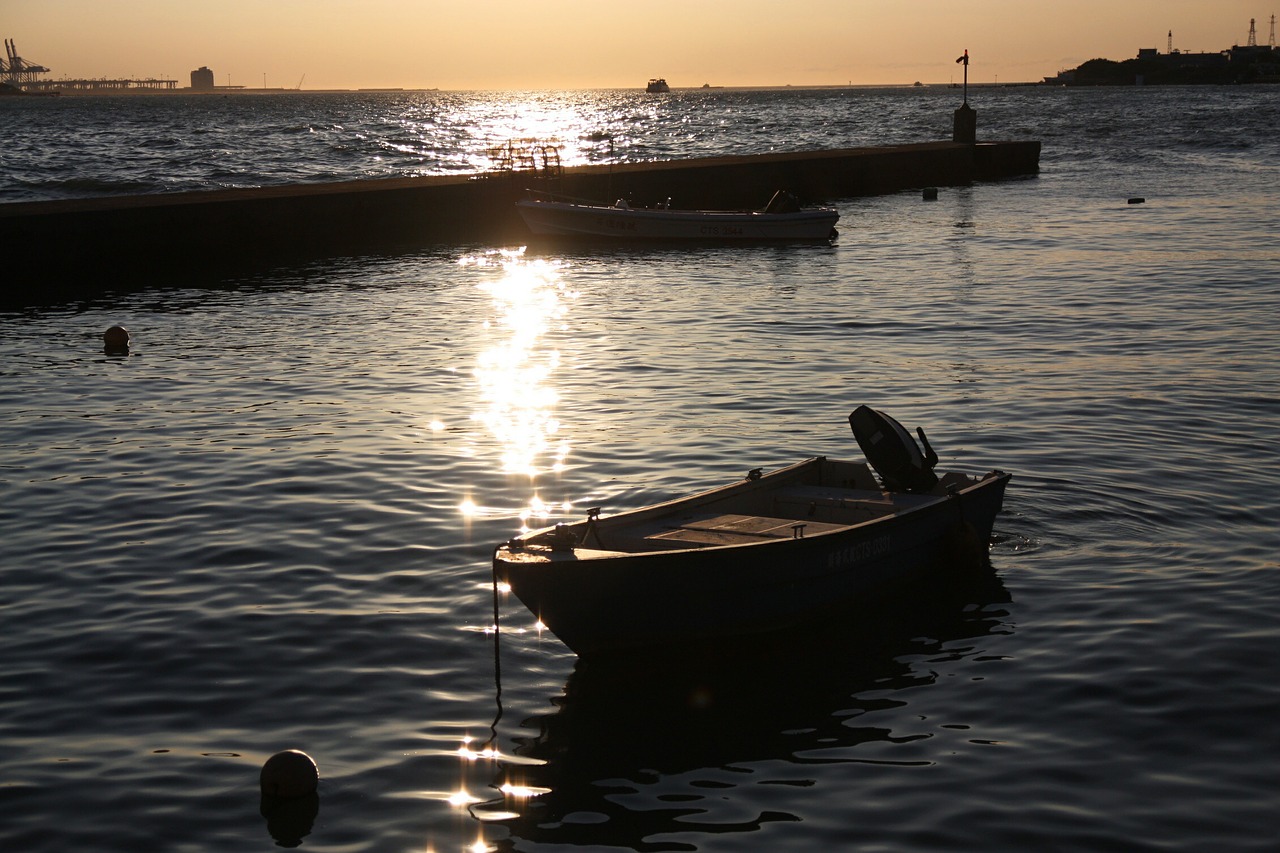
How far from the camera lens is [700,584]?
936cm

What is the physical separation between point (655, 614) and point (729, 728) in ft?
3.34

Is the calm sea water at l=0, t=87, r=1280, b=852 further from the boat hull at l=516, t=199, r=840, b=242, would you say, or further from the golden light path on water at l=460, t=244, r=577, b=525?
the boat hull at l=516, t=199, r=840, b=242

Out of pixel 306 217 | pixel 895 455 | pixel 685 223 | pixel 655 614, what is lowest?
pixel 655 614

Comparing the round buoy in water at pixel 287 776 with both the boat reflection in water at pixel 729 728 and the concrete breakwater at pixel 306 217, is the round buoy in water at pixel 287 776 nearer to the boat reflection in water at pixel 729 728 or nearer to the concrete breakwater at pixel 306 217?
the boat reflection in water at pixel 729 728

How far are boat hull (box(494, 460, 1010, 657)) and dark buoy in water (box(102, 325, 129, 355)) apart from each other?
1373 centimetres

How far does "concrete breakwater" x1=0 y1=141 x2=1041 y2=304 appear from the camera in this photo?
2961 centimetres

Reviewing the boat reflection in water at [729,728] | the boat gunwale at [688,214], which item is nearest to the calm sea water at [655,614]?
the boat reflection in water at [729,728]

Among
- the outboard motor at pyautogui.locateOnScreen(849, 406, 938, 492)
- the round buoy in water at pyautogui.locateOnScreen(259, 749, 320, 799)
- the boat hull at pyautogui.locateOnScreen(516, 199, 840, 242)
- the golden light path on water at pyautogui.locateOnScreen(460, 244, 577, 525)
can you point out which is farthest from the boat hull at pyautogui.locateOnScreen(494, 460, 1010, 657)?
the boat hull at pyautogui.locateOnScreen(516, 199, 840, 242)

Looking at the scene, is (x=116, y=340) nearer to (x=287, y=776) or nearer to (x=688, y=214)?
(x=287, y=776)

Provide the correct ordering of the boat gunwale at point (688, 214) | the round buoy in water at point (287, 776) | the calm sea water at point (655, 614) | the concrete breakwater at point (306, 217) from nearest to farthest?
the round buoy in water at point (287, 776) < the calm sea water at point (655, 614) < the concrete breakwater at point (306, 217) < the boat gunwale at point (688, 214)

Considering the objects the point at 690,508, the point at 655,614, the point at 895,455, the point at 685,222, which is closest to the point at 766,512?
the point at 690,508

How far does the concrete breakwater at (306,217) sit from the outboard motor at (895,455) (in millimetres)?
21226

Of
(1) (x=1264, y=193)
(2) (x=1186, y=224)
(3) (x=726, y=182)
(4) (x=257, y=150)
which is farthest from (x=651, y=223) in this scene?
(4) (x=257, y=150)

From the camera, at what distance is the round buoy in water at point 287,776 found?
7488 mm
